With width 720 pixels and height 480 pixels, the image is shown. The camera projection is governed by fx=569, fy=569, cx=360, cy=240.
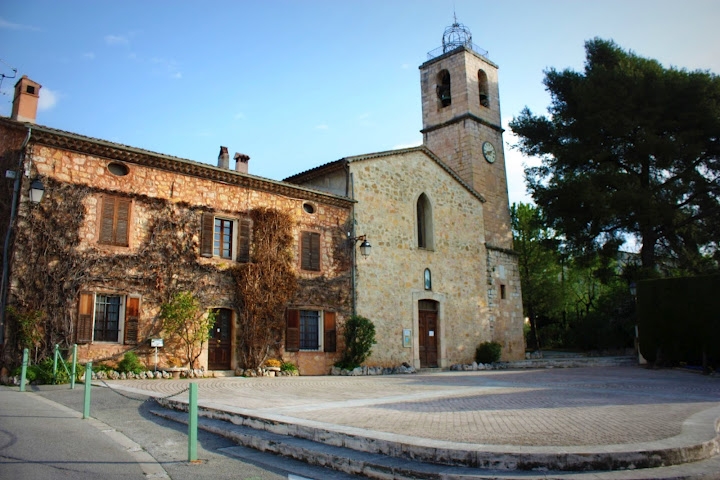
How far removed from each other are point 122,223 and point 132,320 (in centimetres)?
252

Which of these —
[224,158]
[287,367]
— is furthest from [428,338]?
[224,158]

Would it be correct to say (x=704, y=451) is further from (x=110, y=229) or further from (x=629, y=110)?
(x=629, y=110)

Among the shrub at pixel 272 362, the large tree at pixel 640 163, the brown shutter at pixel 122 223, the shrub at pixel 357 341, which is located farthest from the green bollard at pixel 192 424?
the large tree at pixel 640 163

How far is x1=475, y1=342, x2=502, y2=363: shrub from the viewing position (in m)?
23.1

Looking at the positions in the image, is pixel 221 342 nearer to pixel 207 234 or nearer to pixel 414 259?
pixel 207 234

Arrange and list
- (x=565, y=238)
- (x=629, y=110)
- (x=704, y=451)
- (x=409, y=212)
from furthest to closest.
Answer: (x=565, y=238) → (x=629, y=110) → (x=409, y=212) → (x=704, y=451)

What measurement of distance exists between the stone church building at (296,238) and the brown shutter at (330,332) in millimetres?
45

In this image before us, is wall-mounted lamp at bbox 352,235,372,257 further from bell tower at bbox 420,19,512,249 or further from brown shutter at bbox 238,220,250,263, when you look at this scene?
bell tower at bbox 420,19,512,249

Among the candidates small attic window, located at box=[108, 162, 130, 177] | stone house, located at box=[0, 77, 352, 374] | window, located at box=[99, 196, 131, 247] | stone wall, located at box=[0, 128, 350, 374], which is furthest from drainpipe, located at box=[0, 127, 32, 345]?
small attic window, located at box=[108, 162, 130, 177]

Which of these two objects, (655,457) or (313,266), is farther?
(313,266)

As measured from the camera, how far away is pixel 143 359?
1451 centimetres

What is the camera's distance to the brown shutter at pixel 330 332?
18562 millimetres

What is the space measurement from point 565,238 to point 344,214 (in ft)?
43.2

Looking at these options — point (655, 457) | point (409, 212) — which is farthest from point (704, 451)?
point (409, 212)
